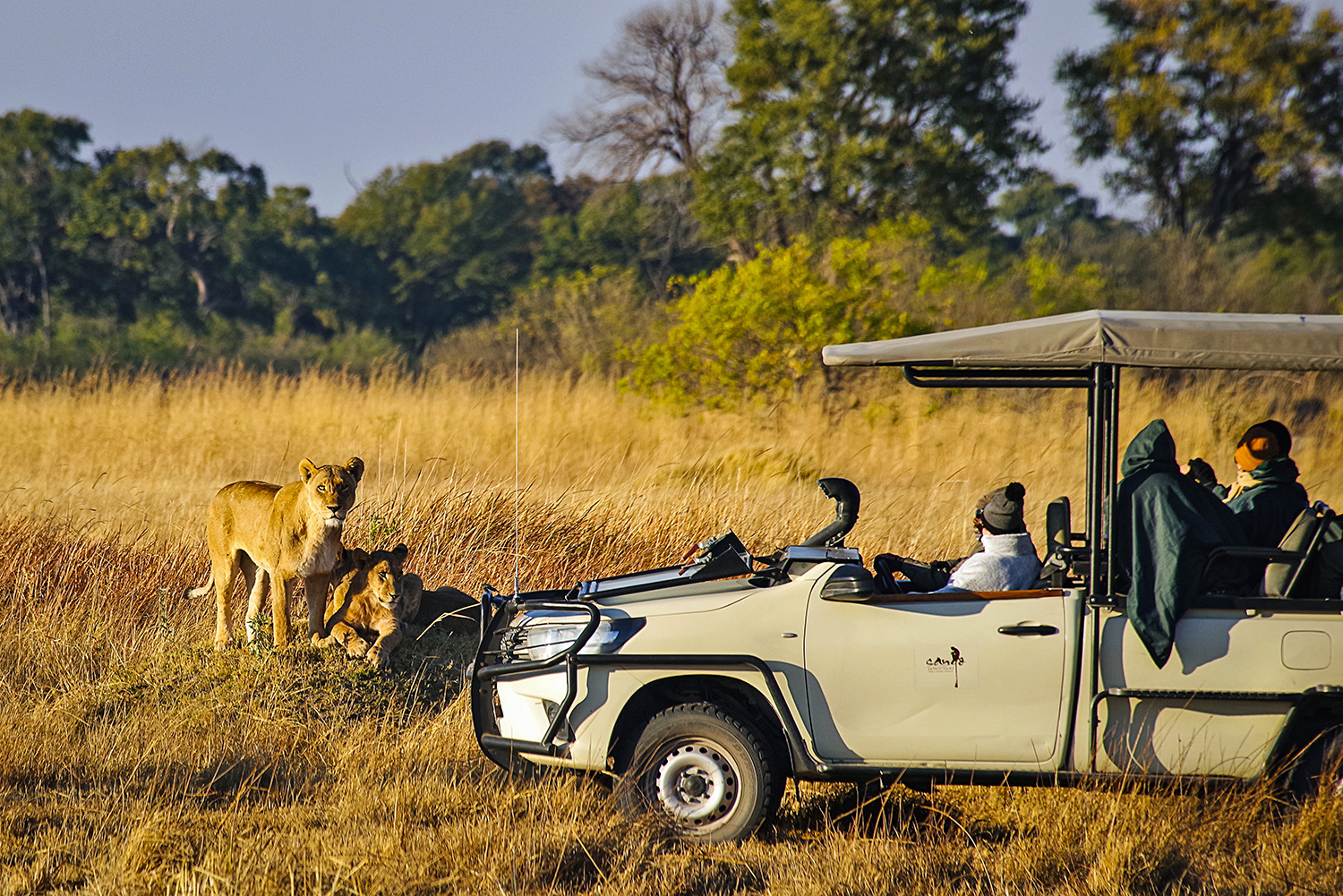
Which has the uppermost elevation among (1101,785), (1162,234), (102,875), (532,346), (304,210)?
(304,210)

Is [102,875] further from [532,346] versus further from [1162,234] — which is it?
[1162,234]

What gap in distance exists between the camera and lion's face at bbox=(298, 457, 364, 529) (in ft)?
17.4

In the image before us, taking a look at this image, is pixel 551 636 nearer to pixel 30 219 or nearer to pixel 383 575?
pixel 383 575

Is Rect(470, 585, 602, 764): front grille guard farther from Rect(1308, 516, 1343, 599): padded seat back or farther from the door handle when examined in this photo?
Rect(1308, 516, 1343, 599): padded seat back

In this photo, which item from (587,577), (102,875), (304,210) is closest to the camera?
(102,875)

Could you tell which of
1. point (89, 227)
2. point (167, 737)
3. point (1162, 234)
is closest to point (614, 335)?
point (1162, 234)

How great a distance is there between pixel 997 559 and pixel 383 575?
2.88m

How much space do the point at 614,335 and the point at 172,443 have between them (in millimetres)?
11770

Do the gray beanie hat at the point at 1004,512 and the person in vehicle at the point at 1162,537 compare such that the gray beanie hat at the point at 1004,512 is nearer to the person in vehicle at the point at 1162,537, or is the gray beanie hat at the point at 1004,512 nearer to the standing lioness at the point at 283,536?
the person in vehicle at the point at 1162,537

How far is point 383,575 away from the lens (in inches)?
224

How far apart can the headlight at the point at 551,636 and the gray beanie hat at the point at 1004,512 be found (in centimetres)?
146

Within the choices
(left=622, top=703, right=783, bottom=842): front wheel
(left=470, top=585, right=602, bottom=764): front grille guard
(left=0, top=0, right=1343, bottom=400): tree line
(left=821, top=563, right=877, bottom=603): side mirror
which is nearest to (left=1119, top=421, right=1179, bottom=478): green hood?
(left=821, top=563, right=877, bottom=603): side mirror

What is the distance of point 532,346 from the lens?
26.4 m

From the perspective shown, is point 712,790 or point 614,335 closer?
point 712,790
